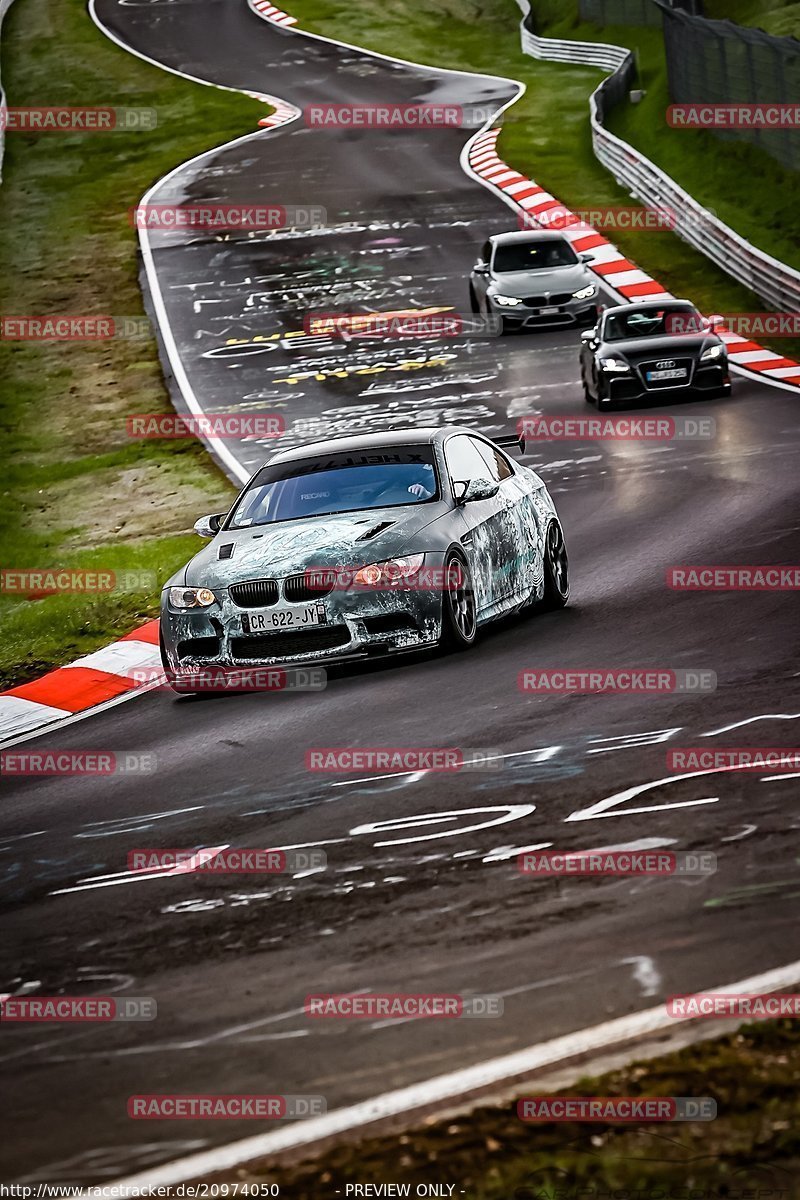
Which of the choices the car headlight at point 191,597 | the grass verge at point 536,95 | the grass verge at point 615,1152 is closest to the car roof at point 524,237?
the grass verge at point 536,95

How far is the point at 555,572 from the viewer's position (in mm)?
12930

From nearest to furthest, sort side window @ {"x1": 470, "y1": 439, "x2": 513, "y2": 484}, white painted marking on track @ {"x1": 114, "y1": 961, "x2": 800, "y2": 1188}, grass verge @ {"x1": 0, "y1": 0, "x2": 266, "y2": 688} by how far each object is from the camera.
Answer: white painted marking on track @ {"x1": 114, "y1": 961, "x2": 800, "y2": 1188}, side window @ {"x1": 470, "y1": 439, "x2": 513, "y2": 484}, grass verge @ {"x1": 0, "y1": 0, "x2": 266, "y2": 688}

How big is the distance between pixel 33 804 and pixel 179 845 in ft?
5.51

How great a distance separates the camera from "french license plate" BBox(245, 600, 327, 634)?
10922 millimetres

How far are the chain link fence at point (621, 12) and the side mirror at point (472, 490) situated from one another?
1693 inches

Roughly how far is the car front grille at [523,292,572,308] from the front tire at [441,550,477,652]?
17.1 meters
